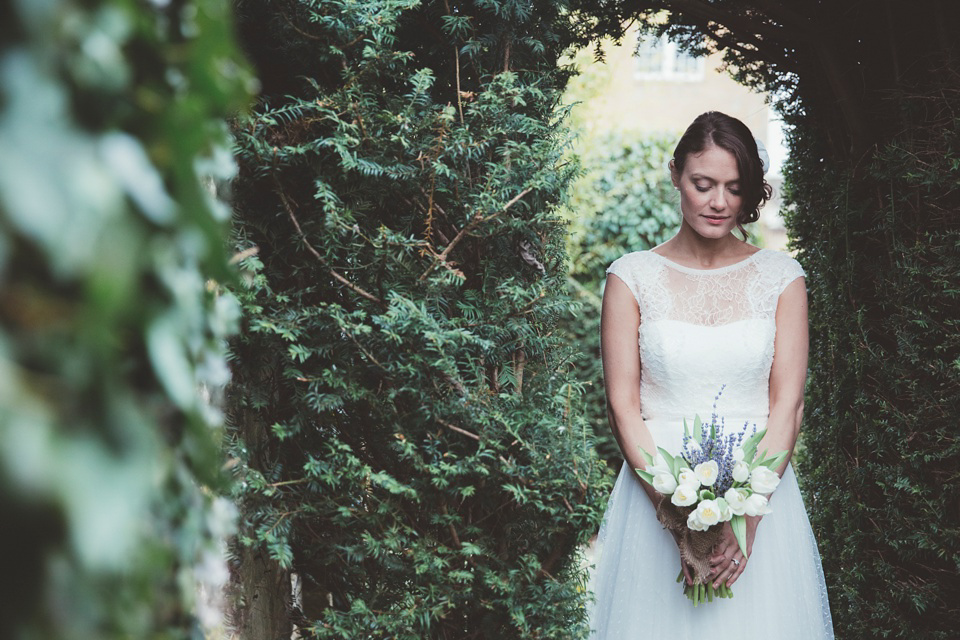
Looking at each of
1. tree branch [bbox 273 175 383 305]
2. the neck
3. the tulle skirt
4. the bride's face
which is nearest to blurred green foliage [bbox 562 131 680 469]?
the neck

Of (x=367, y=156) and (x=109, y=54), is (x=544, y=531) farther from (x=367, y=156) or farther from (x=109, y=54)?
(x=109, y=54)

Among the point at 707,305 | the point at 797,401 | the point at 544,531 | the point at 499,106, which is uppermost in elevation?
the point at 499,106

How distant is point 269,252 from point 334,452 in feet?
2.17

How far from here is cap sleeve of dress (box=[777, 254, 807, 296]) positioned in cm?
329

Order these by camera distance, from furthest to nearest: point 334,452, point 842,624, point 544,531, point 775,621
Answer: point 842,624
point 775,621
point 544,531
point 334,452

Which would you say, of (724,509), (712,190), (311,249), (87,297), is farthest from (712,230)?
(87,297)

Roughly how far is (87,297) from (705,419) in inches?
114

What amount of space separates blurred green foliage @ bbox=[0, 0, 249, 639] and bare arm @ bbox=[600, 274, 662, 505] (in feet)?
8.17

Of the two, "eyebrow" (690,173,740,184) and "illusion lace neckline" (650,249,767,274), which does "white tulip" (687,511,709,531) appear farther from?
"eyebrow" (690,173,740,184)

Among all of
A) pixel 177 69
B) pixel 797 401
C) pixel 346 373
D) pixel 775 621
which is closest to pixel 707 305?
pixel 797 401

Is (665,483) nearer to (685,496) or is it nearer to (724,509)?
(685,496)

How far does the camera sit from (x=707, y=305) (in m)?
3.32

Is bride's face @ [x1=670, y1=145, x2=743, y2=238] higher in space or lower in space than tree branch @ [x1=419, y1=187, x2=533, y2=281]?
higher

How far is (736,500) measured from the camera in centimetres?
273
